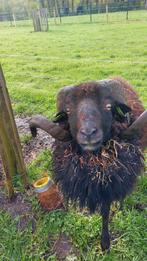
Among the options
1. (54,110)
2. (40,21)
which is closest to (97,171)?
(54,110)

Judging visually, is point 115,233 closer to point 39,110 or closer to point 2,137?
point 2,137

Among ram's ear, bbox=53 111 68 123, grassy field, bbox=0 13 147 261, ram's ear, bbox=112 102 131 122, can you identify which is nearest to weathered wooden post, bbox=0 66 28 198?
grassy field, bbox=0 13 147 261

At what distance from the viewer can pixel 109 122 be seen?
213 centimetres

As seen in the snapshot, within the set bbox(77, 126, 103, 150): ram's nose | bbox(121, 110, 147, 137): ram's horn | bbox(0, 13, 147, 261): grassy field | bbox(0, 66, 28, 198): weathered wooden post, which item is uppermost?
bbox(77, 126, 103, 150): ram's nose

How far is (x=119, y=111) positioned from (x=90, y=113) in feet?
1.12

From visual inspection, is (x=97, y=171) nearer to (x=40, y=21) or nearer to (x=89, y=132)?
(x=89, y=132)

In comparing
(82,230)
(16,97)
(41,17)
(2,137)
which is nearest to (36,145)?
(2,137)

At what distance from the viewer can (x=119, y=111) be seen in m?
2.28

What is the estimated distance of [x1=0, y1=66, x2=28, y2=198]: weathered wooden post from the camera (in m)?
2.87

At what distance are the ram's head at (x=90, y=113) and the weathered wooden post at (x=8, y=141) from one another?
71 centimetres

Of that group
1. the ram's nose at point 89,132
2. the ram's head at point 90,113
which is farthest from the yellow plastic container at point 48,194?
the ram's nose at point 89,132

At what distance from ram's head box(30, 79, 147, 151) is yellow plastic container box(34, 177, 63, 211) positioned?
718 mm

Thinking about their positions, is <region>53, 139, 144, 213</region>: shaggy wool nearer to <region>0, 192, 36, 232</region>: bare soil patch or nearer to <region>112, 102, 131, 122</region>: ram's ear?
<region>112, 102, 131, 122</region>: ram's ear

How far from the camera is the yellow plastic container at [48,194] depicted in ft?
9.55
